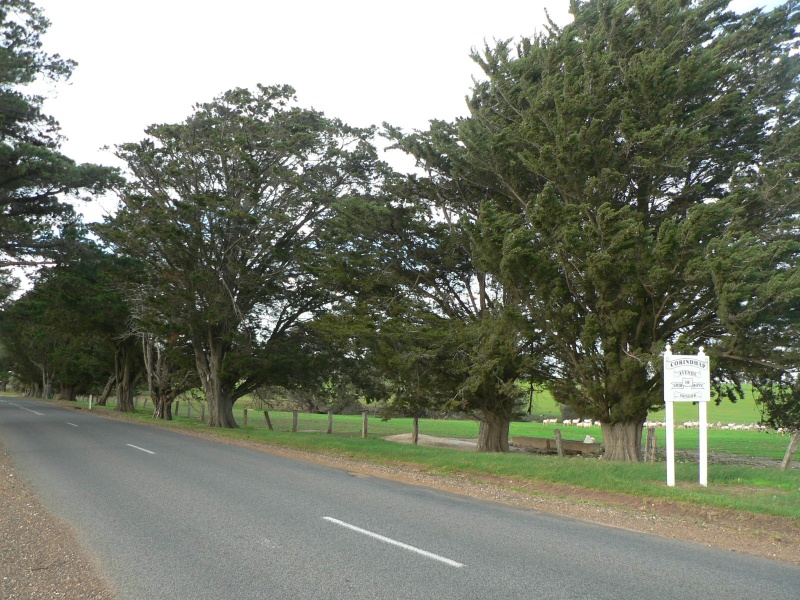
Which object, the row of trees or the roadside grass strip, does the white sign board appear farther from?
the roadside grass strip

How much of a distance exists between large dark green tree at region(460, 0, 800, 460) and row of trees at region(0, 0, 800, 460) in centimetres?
6

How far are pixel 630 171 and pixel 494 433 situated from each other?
957 centimetres

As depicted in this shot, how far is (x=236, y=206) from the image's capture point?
25031 millimetres

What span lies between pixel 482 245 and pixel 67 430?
17444mm

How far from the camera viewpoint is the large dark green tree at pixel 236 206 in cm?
2498

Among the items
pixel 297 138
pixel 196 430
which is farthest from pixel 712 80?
pixel 196 430

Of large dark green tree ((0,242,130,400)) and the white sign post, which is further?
large dark green tree ((0,242,130,400))

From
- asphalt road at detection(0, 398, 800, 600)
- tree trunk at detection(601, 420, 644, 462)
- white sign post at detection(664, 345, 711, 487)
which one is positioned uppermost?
white sign post at detection(664, 345, 711, 487)

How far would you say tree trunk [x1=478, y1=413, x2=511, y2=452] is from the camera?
20547 millimetres

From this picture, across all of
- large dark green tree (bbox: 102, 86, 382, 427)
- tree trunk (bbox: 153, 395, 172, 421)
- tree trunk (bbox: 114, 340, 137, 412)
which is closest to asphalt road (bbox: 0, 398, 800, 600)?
large dark green tree (bbox: 102, 86, 382, 427)

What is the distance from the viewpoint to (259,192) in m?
25.7

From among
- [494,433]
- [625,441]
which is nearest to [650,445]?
[625,441]

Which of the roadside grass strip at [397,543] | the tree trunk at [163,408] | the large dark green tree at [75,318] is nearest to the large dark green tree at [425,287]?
the roadside grass strip at [397,543]

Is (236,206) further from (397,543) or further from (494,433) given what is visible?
(397,543)
